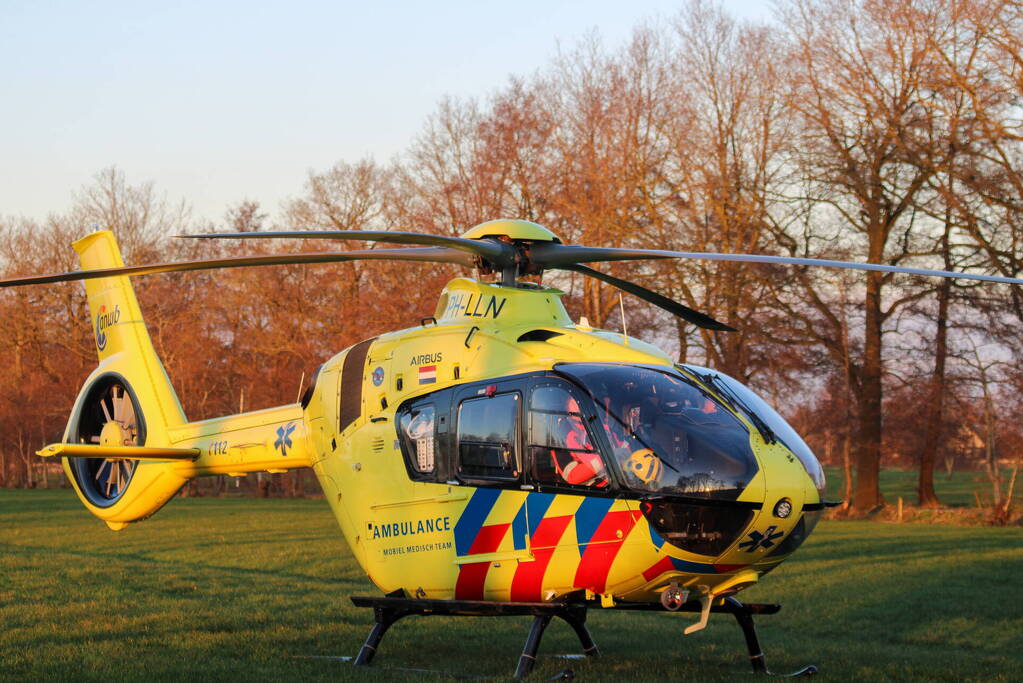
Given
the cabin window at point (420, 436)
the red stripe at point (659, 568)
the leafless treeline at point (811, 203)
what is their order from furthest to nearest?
the leafless treeline at point (811, 203) < the cabin window at point (420, 436) < the red stripe at point (659, 568)

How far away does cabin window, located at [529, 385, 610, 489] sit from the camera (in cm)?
851

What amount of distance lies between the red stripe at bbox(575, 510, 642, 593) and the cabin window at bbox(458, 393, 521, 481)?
0.87m

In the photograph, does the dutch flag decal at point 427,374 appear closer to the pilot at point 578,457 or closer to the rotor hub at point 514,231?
the rotor hub at point 514,231

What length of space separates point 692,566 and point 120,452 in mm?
6672

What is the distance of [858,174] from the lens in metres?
36.7

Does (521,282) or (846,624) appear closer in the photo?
(521,282)

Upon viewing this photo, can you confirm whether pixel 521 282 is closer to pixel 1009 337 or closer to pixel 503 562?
pixel 503 562

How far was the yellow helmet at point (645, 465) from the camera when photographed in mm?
8227

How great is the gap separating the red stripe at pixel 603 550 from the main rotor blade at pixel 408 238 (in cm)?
259

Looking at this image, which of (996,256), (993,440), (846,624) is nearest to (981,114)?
(996,256)

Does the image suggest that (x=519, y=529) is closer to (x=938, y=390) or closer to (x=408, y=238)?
(x=408, y=238)

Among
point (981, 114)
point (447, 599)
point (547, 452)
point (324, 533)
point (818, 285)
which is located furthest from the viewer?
point (818, 285)

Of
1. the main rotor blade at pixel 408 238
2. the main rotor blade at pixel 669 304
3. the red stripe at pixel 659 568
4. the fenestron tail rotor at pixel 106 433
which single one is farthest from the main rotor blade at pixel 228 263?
the fenestron tail rotor at pixel 106 433

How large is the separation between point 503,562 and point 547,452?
3.72ft
